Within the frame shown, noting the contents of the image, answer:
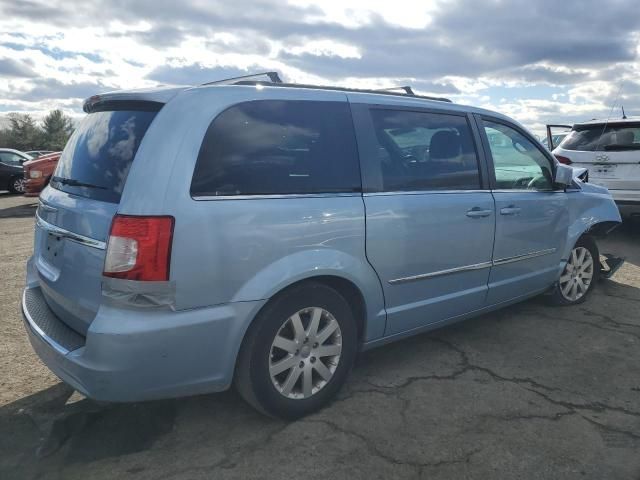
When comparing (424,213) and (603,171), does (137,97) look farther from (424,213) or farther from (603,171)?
(603,171)

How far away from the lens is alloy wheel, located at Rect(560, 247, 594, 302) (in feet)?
16.0

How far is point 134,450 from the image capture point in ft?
8.70

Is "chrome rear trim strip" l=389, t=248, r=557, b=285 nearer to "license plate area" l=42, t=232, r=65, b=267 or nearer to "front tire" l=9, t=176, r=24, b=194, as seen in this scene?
"license plate area" l=42, t=232, r=65, b=267

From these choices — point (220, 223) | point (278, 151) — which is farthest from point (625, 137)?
point (220, 223)

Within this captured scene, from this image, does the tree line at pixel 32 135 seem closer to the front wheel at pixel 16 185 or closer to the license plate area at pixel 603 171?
the front wheel at pixel 16 185

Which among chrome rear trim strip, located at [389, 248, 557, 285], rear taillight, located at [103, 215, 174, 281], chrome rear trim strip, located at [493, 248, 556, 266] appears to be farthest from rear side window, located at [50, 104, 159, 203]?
chrome rear trim strip, located at [493, 248, 556, 266]

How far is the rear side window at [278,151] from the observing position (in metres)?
2.55

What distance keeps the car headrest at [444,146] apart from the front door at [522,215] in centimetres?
34

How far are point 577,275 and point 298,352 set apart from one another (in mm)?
3247

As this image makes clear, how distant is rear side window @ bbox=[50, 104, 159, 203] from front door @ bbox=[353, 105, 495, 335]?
4.02 feet

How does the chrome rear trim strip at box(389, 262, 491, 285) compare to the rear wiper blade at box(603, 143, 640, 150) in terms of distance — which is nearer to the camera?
the chrome rear trim strip at box(389, 262, 491, 285)

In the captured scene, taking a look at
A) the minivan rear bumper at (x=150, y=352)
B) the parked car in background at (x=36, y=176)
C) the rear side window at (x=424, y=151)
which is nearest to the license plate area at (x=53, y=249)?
the minivan rear bumper at (x=150, y=352)

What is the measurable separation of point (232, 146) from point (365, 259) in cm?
98

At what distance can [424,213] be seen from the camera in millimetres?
3324
